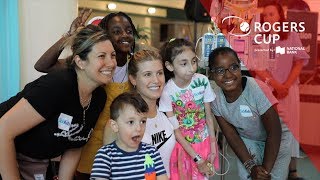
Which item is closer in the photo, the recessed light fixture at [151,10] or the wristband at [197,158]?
the wristband at [197,158]

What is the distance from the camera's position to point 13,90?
3.14 m

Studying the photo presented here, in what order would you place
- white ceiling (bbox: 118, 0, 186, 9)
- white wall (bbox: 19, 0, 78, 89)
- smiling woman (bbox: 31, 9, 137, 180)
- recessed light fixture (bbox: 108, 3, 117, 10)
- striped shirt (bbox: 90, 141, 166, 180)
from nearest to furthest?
striped shirt (bbox: 90, 141, 166, 180) → smiling woman (bbox: 31, 9, 137, 180) → white wall (bbox: 19, 0, 78, 89) → recessed light fixture (bbox: 108, 3, 117, 10) → white ceiling (bbox: 118, 0, 186, 9)

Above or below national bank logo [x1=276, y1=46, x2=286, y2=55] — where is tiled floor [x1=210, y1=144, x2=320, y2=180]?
below

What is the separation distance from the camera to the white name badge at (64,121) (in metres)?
1.92

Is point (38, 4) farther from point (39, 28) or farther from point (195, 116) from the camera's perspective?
point (195, 116)

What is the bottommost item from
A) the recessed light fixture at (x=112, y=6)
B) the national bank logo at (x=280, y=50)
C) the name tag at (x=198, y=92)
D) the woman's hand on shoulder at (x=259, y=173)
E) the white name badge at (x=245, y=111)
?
the woman's hand on shoulder at (x=259, y=173)

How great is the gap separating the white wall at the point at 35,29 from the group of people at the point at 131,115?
82 centimetres

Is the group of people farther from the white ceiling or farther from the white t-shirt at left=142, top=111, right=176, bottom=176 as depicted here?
the white ceiling

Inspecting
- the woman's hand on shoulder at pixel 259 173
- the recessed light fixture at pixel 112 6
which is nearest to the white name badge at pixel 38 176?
the woman's hand on shoulder at pixel 259 173

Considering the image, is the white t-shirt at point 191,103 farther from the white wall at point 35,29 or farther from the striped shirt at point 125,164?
the white wall at point 35,29

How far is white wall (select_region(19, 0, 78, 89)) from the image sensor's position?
10.3 ft

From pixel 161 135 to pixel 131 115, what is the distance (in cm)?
34

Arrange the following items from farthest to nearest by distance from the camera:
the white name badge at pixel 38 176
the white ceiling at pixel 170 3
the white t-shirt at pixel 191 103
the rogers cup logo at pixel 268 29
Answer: the white ceiling at pixel 170 3 < the rogers cup logo at pixel 268 29 < the white t-shirt at pixel 191 103 < the white name badge at pixel 38 176

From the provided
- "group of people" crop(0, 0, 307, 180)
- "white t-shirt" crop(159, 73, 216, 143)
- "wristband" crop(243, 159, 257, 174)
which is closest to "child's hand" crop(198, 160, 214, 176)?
"group of people" crop(0, 0, 307, 180)
